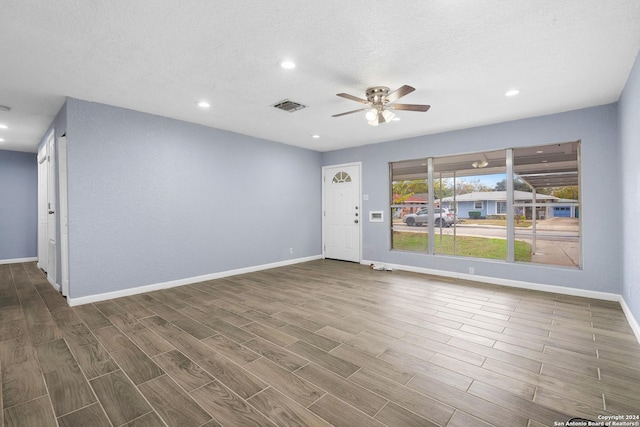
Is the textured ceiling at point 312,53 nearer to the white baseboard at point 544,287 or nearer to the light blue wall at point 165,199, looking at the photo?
the light blue wall at point 165,199

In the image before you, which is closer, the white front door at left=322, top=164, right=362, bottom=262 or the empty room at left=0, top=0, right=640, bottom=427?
the empty room at left=0, top=0, right=640, bottom=427

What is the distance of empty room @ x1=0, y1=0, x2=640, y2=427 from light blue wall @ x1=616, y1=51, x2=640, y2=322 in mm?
65

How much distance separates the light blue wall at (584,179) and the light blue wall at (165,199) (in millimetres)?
3156

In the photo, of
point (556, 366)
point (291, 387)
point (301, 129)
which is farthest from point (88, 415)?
point (301, 129)

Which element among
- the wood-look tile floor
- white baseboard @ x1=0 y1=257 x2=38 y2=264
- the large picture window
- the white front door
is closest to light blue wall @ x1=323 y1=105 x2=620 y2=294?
the large picture window

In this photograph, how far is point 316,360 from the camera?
234 centimetres

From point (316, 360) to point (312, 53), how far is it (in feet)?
8.82

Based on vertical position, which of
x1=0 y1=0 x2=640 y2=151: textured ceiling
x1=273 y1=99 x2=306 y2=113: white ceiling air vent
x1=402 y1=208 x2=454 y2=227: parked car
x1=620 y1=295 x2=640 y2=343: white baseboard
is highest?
x1=273 y1=99 x2=306 y2=113: white ceiling air vent

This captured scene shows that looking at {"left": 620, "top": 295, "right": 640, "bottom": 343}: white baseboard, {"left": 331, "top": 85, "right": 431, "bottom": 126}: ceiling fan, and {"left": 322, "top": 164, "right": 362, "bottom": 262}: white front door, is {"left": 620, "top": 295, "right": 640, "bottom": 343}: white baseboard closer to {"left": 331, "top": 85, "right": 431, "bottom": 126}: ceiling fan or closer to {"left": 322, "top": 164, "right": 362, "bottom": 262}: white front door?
{"left": 331, "top": 85, "right": 431, "bottom": 126}: ceiling fan

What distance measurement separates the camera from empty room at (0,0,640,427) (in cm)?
197

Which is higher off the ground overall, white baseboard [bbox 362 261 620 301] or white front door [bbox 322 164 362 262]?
white front door [bbox 322 164 362 262]

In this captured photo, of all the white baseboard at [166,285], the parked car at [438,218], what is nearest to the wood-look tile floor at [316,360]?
the white baseboard at [166,285]

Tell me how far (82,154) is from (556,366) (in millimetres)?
5564

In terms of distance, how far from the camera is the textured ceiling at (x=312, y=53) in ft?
6.70
